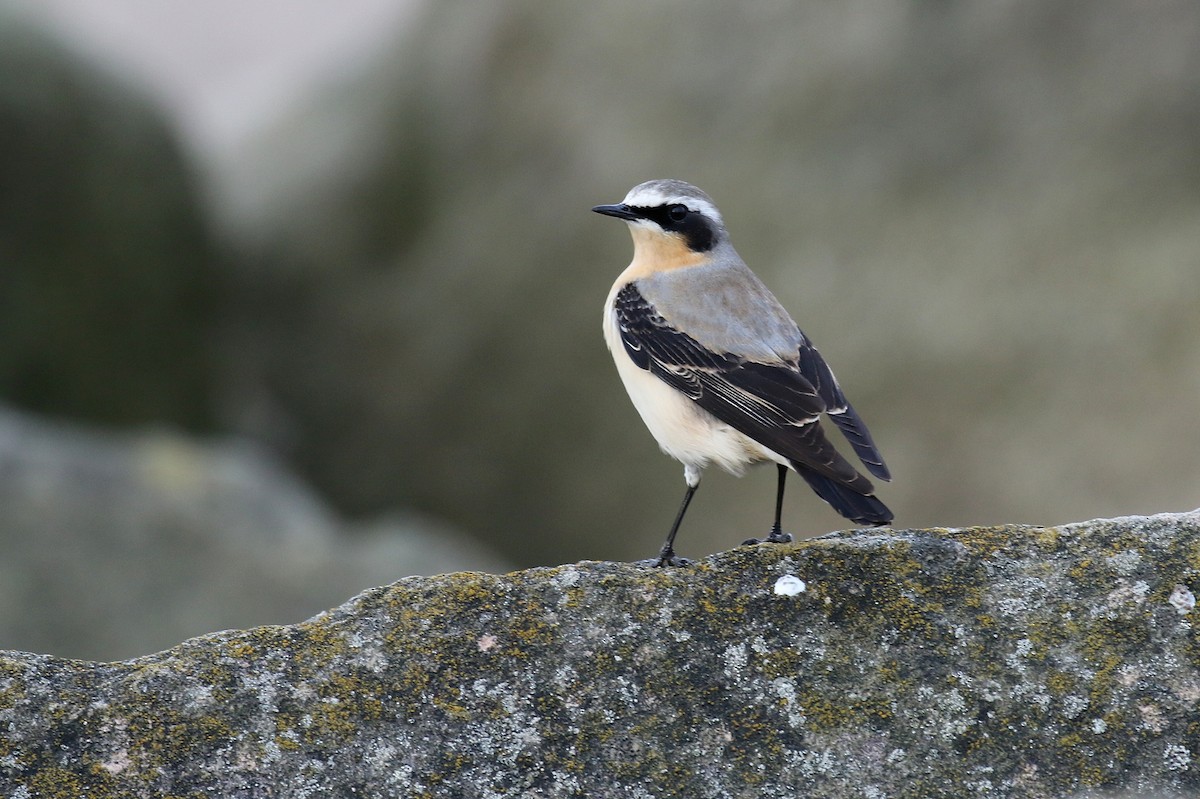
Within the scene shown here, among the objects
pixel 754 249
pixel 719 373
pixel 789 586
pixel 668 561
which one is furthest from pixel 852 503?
pixel 754 249

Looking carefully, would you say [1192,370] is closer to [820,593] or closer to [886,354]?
[886,354]

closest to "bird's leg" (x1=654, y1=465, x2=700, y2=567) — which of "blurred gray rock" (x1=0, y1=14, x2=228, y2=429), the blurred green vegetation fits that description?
the blurred green vegetation

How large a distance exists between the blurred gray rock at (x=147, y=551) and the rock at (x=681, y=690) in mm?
4494

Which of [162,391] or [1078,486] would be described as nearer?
[1078,486]

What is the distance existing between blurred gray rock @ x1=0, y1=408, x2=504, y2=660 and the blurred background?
20 mm

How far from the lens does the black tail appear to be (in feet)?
12.6

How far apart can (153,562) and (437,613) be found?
4.91 meters

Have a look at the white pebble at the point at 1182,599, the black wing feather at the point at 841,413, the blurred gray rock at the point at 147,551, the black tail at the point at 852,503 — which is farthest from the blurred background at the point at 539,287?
the white pebble at the point at 1182,599

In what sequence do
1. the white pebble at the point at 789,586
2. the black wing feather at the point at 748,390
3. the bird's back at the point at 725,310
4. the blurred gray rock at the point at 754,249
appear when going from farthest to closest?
the blurred gray rock at the point at 754,249 → the bird's back at the point at 725,310 → the black wing feather at the point at 748,390 → the white pebble at the point at 789,586

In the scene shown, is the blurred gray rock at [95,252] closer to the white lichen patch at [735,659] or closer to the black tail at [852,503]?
the black tail at [852,503]

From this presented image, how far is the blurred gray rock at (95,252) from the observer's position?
29.3 feet

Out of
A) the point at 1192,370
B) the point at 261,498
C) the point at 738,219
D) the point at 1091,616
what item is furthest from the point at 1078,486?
the point at 1091,616

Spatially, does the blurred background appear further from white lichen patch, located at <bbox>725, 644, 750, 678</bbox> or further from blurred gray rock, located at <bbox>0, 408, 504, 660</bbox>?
white lichen patch, located at <bbox>725, 644, 750, 678</bbox>

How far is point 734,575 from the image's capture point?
3.32 m
